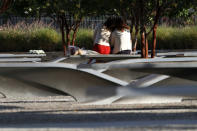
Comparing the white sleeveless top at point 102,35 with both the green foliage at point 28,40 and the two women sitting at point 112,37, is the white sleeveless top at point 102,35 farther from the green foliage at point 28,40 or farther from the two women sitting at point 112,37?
the green foliage at point 28,40

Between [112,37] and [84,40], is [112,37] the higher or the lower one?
the higher one

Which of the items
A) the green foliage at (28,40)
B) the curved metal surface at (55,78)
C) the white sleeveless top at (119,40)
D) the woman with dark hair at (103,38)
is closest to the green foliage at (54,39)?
the green foliage at (28,40)

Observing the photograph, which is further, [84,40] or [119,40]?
[84,40]

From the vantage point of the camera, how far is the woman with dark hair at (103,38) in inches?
379

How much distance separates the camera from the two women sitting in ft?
31.7

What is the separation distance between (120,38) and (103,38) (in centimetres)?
28

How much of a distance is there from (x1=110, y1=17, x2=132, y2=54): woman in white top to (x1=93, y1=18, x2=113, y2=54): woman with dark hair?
0.35 ft

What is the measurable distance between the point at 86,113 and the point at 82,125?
2.88ft

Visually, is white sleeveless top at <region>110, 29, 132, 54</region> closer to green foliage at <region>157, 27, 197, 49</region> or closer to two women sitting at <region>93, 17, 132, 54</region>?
two women sitting at <region>93, 17, 132, 54</region>

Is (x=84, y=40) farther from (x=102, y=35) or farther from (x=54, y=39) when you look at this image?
(x=102, y=35)

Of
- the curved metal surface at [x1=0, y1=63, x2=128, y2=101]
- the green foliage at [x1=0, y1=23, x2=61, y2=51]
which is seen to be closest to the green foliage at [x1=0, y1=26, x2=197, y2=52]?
the green foliage at [x1=0, y1=23, x2=61, y2=51]

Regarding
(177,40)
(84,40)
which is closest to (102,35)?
(177,40)

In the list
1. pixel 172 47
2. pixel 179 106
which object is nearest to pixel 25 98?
pixel 179 106

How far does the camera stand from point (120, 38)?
31.8 feet
